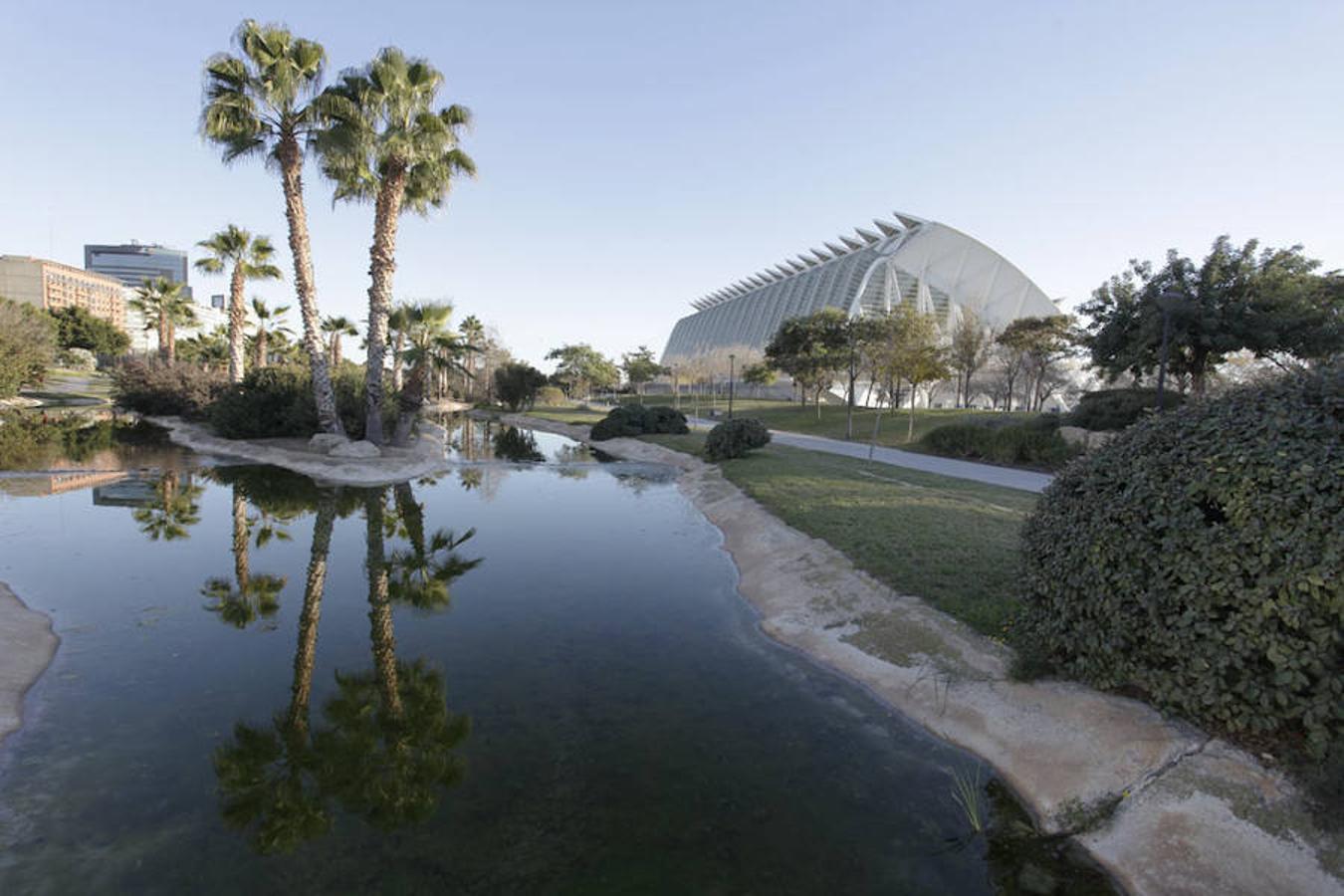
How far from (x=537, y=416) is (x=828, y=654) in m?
46.8

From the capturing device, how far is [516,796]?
15.0 ft

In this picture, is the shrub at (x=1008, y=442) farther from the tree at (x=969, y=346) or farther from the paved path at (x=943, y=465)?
the tree at (x=969, y=346)

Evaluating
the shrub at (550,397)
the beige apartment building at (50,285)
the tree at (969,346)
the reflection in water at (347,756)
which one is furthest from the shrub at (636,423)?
the beige apartment building at (50,285)

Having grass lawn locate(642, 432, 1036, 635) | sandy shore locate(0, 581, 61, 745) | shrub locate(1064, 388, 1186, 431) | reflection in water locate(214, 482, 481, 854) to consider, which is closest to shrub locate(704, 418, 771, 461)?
grass lawn locate(642, 432, 1036, 635)

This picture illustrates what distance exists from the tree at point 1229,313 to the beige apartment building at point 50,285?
557ft

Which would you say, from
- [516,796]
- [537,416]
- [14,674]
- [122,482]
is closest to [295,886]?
[516,796]

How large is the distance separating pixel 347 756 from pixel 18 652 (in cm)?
464

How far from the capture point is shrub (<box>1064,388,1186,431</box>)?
21672 mm

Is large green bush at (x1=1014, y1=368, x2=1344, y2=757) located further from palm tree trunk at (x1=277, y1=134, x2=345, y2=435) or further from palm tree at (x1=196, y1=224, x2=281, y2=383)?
palm tree at (x1=196, y1=224, x2=281, y2=383)

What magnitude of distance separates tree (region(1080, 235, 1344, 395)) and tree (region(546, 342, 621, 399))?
68414 mm

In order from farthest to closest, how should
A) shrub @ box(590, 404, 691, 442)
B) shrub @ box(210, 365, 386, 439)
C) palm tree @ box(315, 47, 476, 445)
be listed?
shrub @ box(590, 404, 691, 442) < shrub @ box(210, 365, 386, 439) < palm tree @ box(315, 47, 476, 445)

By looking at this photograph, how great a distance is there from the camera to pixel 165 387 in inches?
1540

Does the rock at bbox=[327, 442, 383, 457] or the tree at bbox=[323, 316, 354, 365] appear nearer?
the rock at bbox=[327, 442, 383, 457]

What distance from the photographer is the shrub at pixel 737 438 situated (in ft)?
77.0
